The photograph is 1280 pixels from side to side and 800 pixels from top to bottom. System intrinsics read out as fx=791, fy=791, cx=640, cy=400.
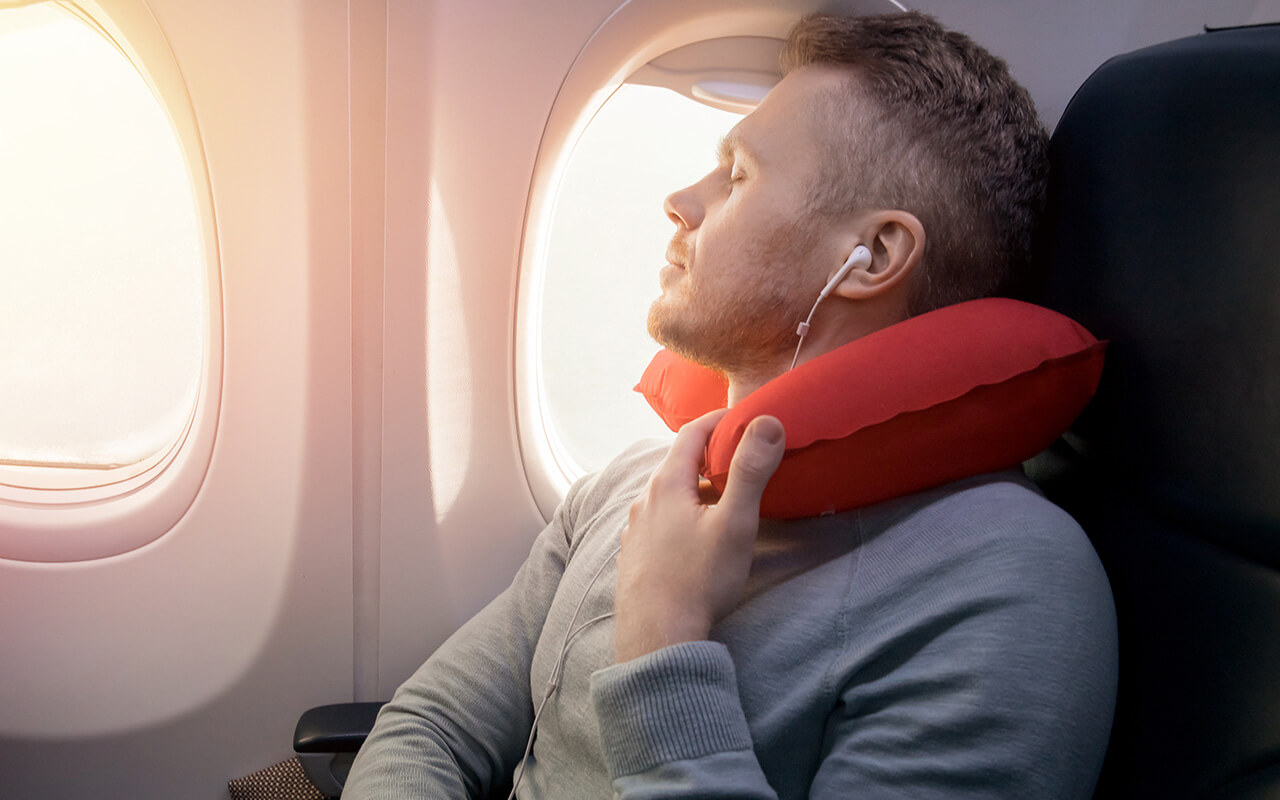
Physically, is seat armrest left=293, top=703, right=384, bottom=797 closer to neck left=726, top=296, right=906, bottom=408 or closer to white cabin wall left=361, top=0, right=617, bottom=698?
white cabin wall left=361, top=0, right=617, bottom=698

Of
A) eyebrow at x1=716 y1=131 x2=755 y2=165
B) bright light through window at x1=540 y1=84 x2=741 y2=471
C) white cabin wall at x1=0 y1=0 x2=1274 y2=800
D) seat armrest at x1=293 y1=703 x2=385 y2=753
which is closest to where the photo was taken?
eyebrow at x1=716 y1=131 x2=755 y2=165

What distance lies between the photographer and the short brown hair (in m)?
1.17

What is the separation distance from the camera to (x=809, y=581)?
37.5 inches

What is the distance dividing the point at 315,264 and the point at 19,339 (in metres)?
0.87

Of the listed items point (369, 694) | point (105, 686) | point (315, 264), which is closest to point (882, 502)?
point (315, 264)

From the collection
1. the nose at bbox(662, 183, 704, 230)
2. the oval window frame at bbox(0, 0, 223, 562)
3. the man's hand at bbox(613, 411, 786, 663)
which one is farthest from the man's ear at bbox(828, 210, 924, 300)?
the oval window frame at bbox(0, 0, 223, 562)

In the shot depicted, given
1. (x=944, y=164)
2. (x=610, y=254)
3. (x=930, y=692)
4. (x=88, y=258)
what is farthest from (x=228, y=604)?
(x=944, y=164)

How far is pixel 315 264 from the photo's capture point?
5.14 ft

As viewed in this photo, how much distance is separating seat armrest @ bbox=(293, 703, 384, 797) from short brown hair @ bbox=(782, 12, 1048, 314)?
117cm

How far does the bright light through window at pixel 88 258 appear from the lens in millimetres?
1694

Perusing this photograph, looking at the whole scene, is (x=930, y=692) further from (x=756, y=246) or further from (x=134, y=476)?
(x=134, y=476)

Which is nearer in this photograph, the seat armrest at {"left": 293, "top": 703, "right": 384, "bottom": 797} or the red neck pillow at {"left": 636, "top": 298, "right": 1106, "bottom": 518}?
the red neck pillow at {"left": 636, "top": 298, "right": 1106, "bottom": 518}

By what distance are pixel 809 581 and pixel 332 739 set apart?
0.92m

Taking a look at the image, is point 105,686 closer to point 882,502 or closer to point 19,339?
point 19,339
